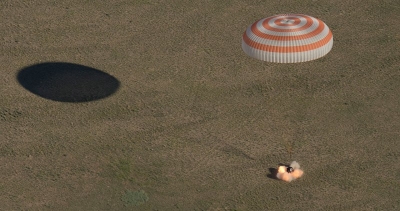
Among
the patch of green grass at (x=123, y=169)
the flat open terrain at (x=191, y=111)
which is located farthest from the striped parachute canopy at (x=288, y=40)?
the patch of green grass at (x=123, y=169)

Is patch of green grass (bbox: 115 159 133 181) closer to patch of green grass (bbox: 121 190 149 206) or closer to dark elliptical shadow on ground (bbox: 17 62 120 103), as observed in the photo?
patch of green grass (bbox: 121 190 149 206)

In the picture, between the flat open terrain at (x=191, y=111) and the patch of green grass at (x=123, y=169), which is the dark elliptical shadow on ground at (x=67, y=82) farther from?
the patch of green grass at (x=123, y=169)

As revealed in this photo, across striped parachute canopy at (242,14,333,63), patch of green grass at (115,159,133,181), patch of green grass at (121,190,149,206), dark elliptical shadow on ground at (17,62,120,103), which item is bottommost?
patch of green grass at (121,190,149,206)

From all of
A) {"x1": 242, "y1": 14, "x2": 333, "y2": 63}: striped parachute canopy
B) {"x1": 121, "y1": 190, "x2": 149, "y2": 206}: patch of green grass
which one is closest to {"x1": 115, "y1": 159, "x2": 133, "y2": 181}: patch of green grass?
{"x1": 121, "y1": 190, "x2": 149, "y2": 206}: patch of green grass

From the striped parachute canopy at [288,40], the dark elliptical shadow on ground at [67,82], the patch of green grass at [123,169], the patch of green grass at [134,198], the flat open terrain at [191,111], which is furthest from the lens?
the dark elliptical shadow on ground at [67,82]

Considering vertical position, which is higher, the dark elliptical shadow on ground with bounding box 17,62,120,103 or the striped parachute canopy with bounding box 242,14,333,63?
the striped parachute canopy with bounding box 242,14,333,63

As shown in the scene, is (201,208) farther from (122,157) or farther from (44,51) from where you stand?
(44,51)

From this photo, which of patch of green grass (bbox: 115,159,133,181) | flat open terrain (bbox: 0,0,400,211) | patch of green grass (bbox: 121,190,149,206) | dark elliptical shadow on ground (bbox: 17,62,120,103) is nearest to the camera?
patch of green grass (bbox: 121,190,149,206)
